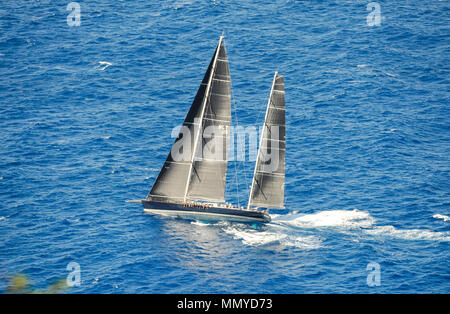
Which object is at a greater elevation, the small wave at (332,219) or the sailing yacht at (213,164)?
the sailing yacht at (213,164)

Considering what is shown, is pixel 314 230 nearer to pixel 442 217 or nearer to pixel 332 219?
pixel 332 219

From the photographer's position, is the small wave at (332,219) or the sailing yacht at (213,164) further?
the small wave at (332,219)

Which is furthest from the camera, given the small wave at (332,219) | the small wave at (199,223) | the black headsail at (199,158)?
the small wave at (199,223)

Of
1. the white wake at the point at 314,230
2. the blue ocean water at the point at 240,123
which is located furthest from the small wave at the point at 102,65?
the white wake at the point at 314,230

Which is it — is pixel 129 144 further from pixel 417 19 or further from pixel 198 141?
pixel 417 19

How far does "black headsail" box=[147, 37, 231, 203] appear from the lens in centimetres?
8919

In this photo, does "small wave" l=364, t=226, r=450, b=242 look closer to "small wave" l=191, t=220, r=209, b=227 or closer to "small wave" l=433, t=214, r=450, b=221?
"small wave" l=433, t=214, r=450, b=221

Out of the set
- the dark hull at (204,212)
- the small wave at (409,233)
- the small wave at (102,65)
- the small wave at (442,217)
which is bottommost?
the small wave at (409,233)

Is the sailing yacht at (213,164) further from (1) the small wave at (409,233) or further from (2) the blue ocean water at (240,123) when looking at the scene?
(1) the small wave at (409,233)

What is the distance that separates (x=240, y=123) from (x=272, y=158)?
83.1 ft

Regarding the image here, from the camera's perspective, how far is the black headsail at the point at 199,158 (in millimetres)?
89188

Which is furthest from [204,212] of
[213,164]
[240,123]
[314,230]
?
[240,123]

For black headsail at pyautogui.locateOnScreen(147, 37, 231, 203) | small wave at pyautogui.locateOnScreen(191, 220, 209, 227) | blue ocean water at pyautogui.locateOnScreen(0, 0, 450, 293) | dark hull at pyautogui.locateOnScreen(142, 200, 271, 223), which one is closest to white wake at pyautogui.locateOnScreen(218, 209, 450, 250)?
blue ocean water at pyautogui.locateOnScreen(0, 0, 450, 293)

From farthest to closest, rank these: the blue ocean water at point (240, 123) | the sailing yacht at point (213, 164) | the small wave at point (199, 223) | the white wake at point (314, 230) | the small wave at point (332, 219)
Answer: the small wave at point (199, 223) < the small wave at point (332, 219) < the sailing yacht at point (213, 164) < the white wake at point (314, 230) < the blue ocean water at point (240, 123)
